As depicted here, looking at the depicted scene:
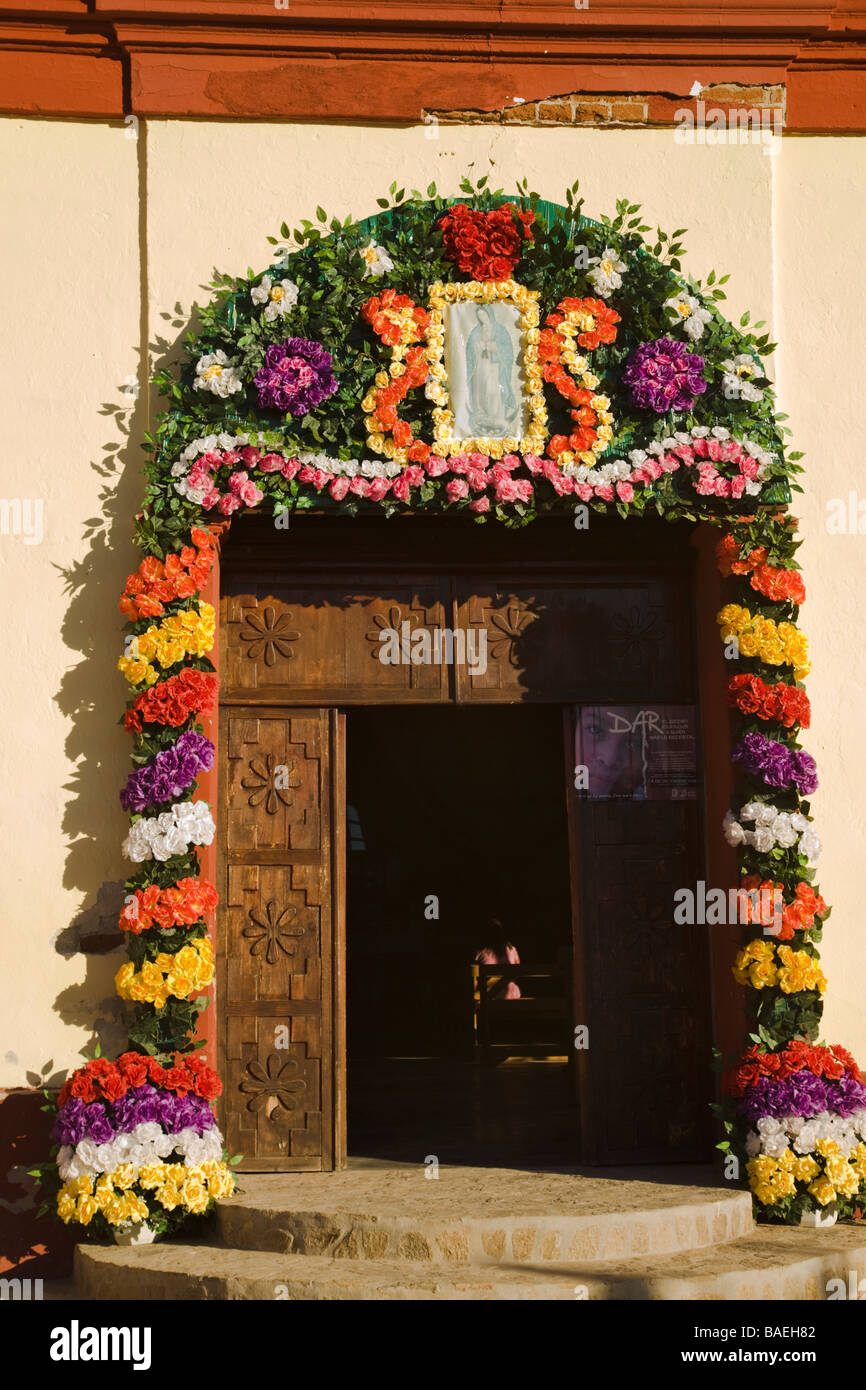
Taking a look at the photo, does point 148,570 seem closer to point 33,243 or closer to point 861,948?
point 33,243

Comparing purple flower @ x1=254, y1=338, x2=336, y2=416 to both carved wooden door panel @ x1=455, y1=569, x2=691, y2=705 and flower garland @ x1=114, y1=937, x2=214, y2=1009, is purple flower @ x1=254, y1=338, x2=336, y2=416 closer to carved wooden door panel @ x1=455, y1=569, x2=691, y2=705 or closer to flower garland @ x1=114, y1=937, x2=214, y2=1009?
carved wooden door panel @ x1=455, y1=569, x2=691, y2=705

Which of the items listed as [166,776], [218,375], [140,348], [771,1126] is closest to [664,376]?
[218,375]

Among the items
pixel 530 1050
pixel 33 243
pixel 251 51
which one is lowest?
pixel 530 1050

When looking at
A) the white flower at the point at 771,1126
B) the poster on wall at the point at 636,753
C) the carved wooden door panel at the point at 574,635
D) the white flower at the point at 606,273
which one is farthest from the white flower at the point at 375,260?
the white flower at the point at 771,1126

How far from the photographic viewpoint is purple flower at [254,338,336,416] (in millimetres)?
6102

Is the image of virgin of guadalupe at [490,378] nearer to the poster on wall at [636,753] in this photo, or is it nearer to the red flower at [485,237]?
the red flower at [485,237]

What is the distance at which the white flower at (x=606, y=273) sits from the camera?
6281 mm

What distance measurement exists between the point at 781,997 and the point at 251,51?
5.04 m

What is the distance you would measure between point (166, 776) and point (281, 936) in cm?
102

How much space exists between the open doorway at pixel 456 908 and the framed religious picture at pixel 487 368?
134 inches

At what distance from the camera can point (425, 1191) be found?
221 inches

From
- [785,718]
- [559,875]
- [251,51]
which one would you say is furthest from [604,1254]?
[559,875]

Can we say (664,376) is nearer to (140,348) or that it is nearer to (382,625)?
(382,625)

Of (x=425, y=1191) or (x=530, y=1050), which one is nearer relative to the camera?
(x=425, y=1191)
